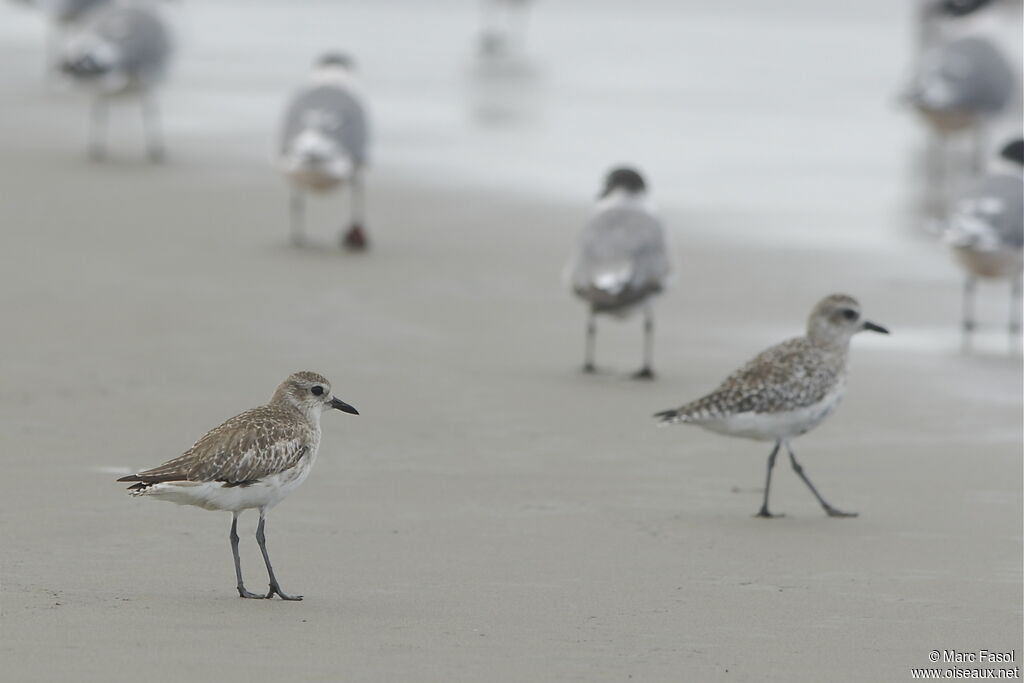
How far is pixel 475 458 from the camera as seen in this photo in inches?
353

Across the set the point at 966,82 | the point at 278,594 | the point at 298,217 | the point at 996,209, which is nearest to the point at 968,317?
the point at 996,209

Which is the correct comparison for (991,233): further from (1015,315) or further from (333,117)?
(333,117)

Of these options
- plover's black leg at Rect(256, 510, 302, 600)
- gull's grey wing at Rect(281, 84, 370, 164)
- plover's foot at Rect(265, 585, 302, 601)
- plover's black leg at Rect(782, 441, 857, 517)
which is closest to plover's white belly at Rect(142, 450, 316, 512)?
plover's black leg at Rect(256, 510, 302, 600)

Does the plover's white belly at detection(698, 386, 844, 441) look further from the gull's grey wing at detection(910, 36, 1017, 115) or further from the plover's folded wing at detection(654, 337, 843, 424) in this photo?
the gull's grey wing at detection(910, 36, 1017, 115)

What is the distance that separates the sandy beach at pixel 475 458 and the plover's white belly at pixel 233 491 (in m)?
0.31

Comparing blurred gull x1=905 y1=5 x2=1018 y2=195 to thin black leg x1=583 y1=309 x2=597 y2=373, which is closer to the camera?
thin black leg x1=583 y1=309 x2=597 y2=373

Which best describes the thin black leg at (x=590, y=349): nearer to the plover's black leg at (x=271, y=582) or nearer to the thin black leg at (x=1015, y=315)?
the thin black leg at (x=1015, y=315)

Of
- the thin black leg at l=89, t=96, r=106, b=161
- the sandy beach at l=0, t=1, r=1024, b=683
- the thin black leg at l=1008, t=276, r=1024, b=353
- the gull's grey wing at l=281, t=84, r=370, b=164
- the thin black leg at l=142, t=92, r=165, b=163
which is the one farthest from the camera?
the thin black leg at l=89, t=96, r=106, b=161

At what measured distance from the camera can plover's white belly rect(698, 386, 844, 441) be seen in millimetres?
8328

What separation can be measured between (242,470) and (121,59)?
474 inches

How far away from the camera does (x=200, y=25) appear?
28.3 m

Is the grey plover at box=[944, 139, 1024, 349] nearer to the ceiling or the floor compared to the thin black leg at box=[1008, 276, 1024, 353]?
nearer to the ceiling

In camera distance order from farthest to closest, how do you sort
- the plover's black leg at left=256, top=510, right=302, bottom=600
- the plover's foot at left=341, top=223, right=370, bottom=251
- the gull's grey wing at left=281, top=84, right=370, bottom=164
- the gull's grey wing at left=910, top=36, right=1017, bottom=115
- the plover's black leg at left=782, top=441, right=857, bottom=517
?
the gull's grey wing at left=910, top=36, right=1017, bottom=115, the gull's grey wing at left=281, top=84, right=370, bottom=164, the plover's foot at left=341, top=223, right=370, bottom=251, the plover's black leg at left=782, top=441, right=857, bottom=517, the plover's black leg at left=256, top=510, right=302, bottom=600

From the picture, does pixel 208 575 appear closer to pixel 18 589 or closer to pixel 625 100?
pixel 18 589
